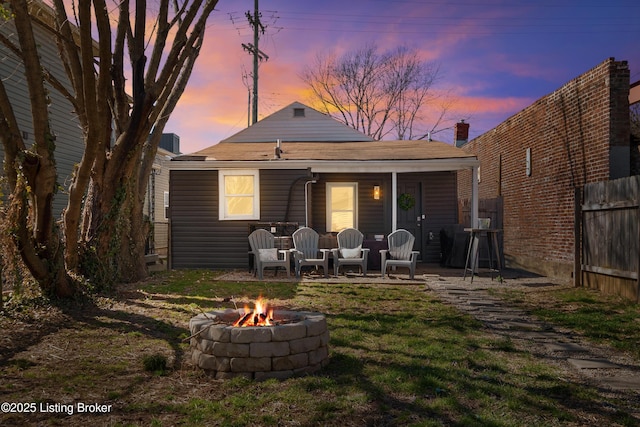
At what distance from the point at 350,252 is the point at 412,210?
3.60 m

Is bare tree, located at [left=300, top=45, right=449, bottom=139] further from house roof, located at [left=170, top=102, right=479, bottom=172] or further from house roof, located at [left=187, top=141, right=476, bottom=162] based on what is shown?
house roof, located at [left=187, top=141, right=476, bottom=162]

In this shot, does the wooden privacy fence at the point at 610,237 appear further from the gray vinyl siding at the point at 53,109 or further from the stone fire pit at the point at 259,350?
the gray vinyl siding at the point at 53,109

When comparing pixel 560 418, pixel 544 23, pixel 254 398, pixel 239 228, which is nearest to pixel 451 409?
pixel 560 418

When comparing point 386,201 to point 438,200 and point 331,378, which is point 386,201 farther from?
point 331,378

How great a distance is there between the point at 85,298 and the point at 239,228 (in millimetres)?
5454

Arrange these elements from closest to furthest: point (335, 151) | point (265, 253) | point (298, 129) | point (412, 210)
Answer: point (265, 253) → point (335, 151) → point (412, 210) → point (298, 129)

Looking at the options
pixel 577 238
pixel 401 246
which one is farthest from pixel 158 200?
pixel 577 238

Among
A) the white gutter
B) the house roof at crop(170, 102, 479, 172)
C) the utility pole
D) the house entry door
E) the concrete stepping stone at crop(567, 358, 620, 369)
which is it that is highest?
the utility pole

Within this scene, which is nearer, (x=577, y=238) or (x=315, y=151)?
(x=577, y=238)

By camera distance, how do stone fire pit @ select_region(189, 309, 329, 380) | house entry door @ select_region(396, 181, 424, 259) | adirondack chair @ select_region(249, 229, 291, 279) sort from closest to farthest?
stone fire pit @ select_region(189, 309, 329, 380)
adirondack chair @ select_region(249, 229, 291, 279)
house entry door @ select_region(396, 181, 424, 259)

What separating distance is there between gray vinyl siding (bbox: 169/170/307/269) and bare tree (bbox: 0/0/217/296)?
2339mm

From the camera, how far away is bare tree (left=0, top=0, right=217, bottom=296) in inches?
232

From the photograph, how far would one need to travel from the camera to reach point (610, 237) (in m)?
7.72

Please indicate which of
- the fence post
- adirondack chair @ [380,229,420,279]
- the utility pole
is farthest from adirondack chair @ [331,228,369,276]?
the utility pole
